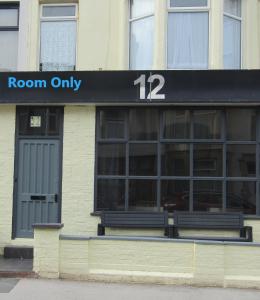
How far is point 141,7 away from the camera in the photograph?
9.64 metres

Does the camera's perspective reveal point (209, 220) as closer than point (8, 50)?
Yes

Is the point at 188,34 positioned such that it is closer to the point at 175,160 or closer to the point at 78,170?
the point at 175,160

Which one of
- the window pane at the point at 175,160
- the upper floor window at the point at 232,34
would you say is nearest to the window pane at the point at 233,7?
the upper floor window at the point at 232,34

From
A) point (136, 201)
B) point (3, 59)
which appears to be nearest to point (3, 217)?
Answer: point (136, 201)

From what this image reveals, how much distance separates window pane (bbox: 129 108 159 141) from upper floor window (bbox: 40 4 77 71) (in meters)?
1.78

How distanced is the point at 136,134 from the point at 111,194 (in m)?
1.29

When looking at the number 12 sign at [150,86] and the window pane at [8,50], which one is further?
the window pane at [8,50]

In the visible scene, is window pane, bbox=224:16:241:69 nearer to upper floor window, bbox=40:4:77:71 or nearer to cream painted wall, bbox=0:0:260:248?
cream painted wall, bbox=0:0:260:248

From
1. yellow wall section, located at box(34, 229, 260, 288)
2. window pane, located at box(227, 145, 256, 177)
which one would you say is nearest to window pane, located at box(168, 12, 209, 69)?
window pane, located at box(227, 145, 256, 177)

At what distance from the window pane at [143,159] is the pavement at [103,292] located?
8.45 feet

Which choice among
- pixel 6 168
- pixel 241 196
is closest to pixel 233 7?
pixel 241 196

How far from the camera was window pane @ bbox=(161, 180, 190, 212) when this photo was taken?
9.18 metres

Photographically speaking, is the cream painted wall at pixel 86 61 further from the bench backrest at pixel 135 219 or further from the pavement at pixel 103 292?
the pavement at pixel 103 292

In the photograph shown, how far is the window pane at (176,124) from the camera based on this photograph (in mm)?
9258
